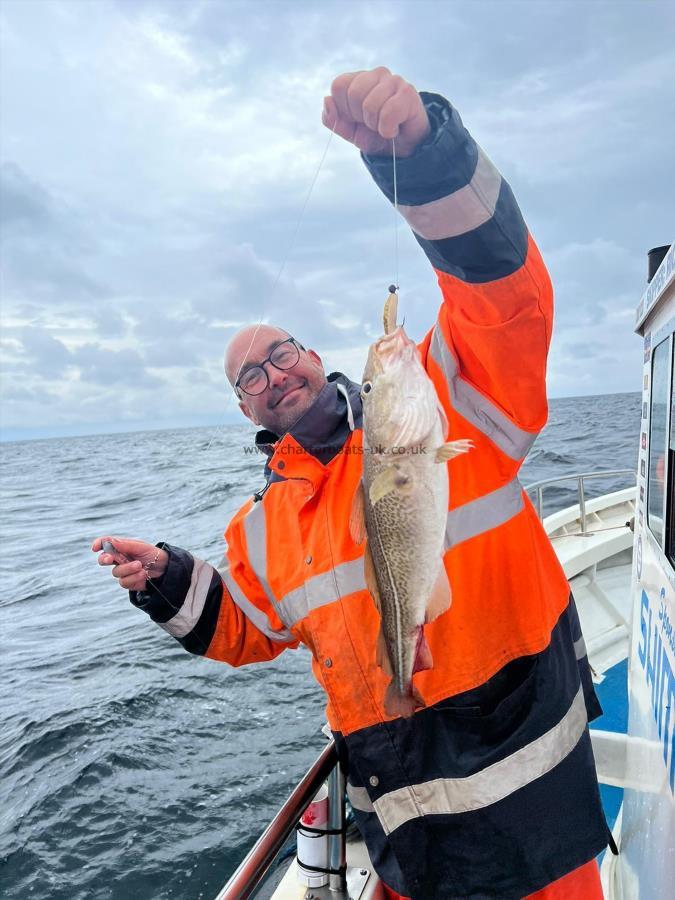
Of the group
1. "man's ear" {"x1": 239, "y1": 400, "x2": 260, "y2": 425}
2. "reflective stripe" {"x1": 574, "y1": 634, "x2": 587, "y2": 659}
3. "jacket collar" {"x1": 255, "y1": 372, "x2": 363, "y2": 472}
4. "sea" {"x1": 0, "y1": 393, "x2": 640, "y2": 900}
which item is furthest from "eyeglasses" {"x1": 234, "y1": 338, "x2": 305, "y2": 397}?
"sea" {"x1": 0, "y1": 393, "x2": 640, "y2": 900}

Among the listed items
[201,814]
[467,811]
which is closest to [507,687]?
[467,811]

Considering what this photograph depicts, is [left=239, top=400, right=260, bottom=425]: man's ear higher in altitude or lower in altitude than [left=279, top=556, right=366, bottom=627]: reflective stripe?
higher

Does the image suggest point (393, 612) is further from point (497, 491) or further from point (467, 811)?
point (467, 811)

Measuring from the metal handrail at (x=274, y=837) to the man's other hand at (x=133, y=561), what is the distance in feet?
3.39

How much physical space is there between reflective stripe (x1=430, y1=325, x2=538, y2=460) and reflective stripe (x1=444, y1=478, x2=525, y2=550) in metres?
0.16

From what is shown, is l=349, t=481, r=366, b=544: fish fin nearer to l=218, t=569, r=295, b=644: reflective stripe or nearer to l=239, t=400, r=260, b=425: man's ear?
l=218, t=569, r=295, b=644: reflective stripe

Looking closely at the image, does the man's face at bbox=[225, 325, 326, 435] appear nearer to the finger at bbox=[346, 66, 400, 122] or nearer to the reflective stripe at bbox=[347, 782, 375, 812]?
the finger at bbox=[346, 66, 400, 122]

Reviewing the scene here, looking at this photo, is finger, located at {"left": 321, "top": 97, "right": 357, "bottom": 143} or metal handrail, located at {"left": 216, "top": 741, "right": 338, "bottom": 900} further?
metal handrail, located at {"left": 216, "top": 741, "right": 338, "bottom": 900}

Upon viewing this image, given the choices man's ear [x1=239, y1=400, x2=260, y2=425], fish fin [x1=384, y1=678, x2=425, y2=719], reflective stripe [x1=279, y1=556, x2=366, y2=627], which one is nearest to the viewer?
fish fin [x1=384, y1=678, x2=425, y2=719]

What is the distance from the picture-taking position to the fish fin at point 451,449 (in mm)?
1704

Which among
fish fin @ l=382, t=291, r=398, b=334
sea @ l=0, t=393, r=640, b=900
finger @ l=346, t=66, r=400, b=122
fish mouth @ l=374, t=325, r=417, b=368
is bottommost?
sea @ l=0, t=393, r=640, b=900

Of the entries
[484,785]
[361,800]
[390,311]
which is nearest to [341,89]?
[390,311]

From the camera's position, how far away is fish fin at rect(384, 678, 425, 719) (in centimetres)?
192

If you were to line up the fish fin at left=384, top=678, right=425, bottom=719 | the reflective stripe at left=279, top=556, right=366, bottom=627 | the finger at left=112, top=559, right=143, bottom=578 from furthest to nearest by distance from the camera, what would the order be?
the finger at left=112, top=559, right=143, bottom=578, the reflective stripe at left=279, top=556, right=366, bottom=627, the fish fin at left=384, top=678, right=425, bottom=719
